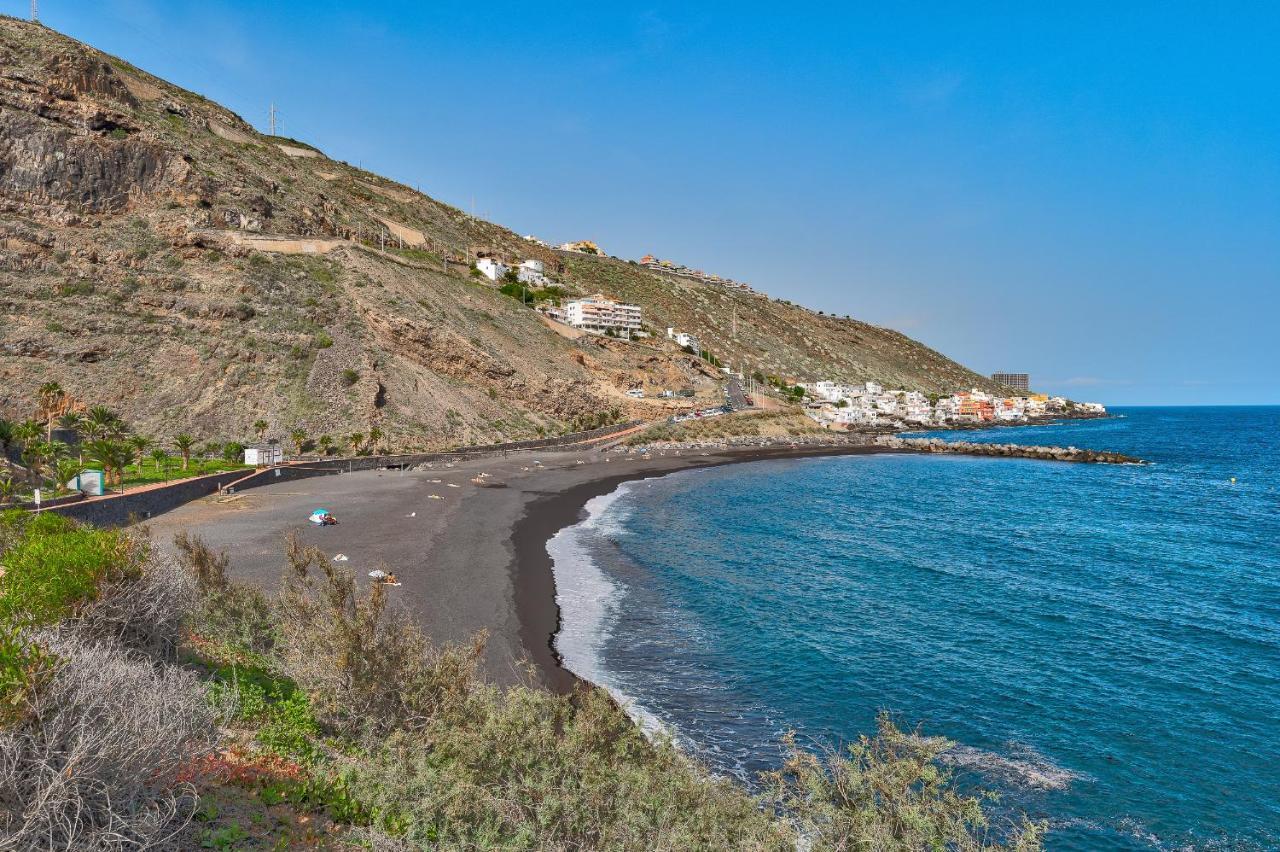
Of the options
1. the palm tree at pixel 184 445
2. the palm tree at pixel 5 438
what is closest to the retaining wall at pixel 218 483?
the palm tree at pixel 184 445

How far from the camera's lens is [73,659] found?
5980mm

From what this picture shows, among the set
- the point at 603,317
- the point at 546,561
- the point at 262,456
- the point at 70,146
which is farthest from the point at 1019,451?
the point at 70,146

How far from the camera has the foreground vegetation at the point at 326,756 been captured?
215 inches

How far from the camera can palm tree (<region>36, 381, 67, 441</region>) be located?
3938 cm

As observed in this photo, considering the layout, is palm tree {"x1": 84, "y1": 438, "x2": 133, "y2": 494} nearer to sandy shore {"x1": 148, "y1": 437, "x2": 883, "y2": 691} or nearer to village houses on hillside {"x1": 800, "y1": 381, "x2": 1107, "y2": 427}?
sandy shore {"x1": 148, "y1": 437, "x2": 883, "y2": 691}

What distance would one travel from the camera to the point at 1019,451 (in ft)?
282

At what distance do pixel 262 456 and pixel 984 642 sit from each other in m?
42.6

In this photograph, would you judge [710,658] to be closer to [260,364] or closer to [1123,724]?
[1123,724]

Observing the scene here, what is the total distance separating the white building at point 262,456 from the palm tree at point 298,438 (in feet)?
7.55

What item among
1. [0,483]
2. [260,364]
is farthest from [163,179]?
[0,483]

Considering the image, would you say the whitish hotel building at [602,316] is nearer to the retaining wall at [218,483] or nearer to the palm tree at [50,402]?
the retaining wall at [218,483]

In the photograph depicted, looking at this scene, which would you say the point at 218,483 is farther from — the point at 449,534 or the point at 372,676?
the point at 372,676

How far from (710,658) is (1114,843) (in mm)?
9787

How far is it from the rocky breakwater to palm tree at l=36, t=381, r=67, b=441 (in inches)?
3444
